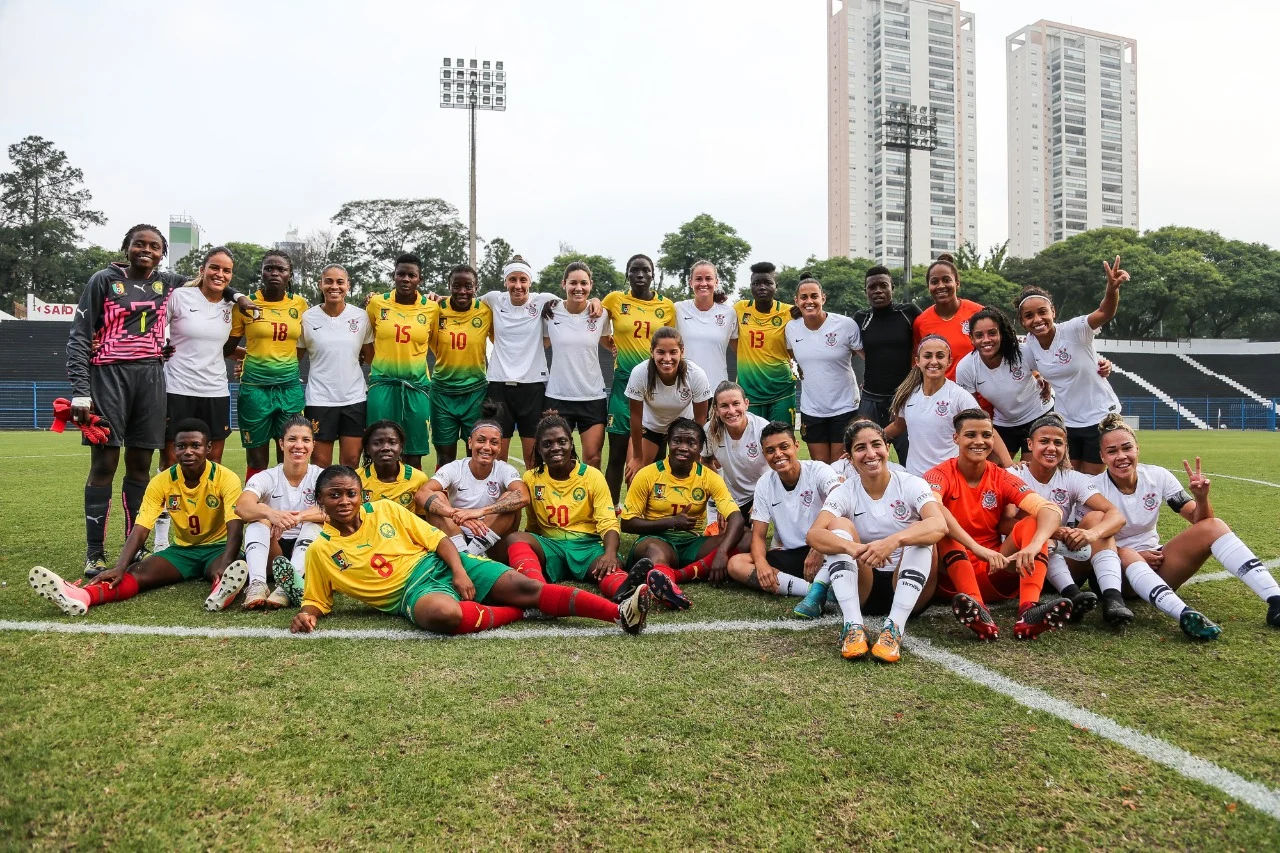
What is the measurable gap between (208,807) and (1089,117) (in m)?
115

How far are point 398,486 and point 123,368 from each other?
1.92m

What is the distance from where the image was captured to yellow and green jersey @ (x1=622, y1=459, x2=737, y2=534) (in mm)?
5340

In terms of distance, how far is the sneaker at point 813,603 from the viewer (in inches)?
167

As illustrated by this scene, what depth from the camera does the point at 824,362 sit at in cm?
Answer: 623

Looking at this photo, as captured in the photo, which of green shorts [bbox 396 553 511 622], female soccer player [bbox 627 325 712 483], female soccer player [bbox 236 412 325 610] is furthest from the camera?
female soccer player [bbox 627 325 712 483]

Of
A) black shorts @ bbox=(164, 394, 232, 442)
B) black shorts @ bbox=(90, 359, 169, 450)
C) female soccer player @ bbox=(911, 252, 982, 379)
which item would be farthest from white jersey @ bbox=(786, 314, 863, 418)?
black shorts @ bbox=(90, 359, 169, 450)

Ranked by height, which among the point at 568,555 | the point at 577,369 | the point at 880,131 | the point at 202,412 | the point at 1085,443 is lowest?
the point at 568,555

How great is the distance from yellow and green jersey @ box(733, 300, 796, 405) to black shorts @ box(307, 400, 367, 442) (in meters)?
2.97

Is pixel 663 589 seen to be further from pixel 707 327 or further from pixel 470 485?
pixel 707 327

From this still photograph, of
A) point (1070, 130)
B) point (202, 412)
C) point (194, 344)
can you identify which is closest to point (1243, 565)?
point (202, 412)

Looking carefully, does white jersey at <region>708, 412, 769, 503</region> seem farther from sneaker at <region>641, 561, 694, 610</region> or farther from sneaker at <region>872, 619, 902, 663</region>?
sneaker at <region>872, 619, 902, 663</region>

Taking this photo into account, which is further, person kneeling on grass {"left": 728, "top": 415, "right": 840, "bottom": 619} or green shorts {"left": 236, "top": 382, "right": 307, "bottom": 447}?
green shorts {"left": 236, "top": 382, "right": 307, "bottom": 447}

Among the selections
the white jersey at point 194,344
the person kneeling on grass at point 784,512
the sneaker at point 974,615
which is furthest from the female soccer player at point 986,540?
the white jersey at point 194,344

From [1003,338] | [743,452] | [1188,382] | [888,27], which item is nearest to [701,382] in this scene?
[743,452]
